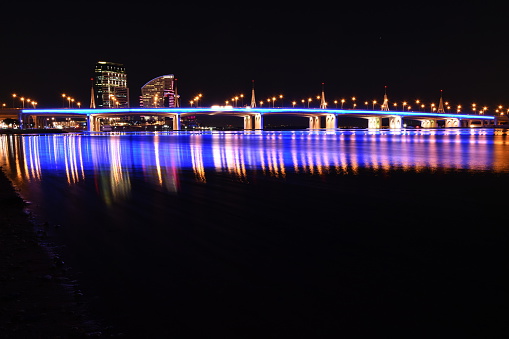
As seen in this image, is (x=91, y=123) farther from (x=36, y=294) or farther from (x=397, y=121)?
(x=36, y=294)

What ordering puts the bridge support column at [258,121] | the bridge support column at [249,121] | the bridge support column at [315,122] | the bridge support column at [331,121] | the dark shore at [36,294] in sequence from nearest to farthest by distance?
1. the dark shore at [36,294]
2. the bridge support column at [258,121]
3. the bridge support column at [331,121]
4. the bridge support column at [249,121]
5. the bridge support column at [315,122]

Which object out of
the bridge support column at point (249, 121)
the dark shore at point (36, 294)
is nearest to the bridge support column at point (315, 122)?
the bridge support column at point (249, 121)

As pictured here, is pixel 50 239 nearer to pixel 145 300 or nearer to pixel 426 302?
pixel 145 300

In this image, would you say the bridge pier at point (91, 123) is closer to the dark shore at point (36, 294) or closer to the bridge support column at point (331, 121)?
the bridge support column at point (331, 121)

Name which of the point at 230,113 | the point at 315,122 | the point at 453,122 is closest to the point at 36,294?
the point at 230,113

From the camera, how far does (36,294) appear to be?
16.2 ft

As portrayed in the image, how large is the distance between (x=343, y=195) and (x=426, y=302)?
708 centimetres

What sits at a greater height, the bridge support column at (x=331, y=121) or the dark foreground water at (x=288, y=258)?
the bridge support column at (x=331, y=121)

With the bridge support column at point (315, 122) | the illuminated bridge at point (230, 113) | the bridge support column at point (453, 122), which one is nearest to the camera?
the illuminated bridge at point (230, 113)

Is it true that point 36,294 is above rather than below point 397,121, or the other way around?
below

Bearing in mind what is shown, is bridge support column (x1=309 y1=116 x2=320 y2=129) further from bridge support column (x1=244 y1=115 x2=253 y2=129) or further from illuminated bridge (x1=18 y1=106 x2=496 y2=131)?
bridge support column (x1=244 y1=115 x2=253 y2=129)

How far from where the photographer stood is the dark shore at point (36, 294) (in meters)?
4.16

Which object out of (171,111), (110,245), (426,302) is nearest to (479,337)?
(426,302)

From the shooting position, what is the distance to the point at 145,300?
4.90 m
